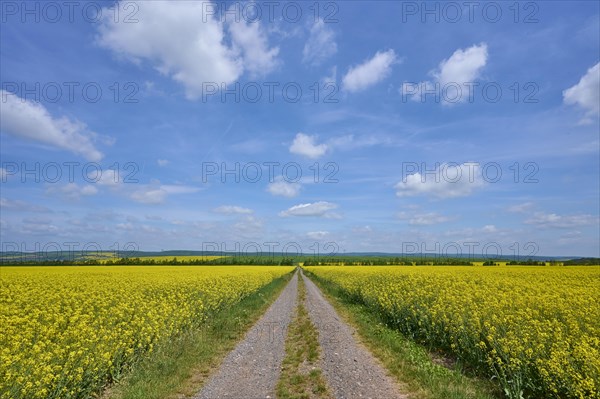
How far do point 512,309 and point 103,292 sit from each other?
15.1 meters

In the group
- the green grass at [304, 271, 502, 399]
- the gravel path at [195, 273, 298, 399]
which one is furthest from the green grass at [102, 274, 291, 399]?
the green grass at [304, 271, 502, 399]

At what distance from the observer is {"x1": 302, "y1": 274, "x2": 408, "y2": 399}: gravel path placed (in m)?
7.44

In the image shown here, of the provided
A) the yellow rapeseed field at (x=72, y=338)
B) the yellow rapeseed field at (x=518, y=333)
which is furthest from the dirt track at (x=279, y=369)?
the yellow rapeseed field at (x=518, y=333)

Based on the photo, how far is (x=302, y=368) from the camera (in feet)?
30.5

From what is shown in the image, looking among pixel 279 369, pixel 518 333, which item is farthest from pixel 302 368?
pixel 518 333

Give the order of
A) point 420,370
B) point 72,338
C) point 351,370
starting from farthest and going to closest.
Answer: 1. point 351,370
2. point 420,370
3. point 72,338

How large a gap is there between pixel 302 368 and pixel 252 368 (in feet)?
4.60

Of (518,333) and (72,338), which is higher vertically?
(72,338)

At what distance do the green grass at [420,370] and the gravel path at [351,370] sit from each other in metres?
0.36

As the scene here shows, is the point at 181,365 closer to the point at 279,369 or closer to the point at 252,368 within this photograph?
the point at 252,368

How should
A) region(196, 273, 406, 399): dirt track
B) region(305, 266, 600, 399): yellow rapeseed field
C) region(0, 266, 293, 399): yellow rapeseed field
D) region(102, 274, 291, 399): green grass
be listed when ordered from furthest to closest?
region(196, 273, 406, 399): dirt track, region(102, 274, 291, 399): green grass, region(305, 266, 600, 399): yellow rapeseed field, region(0, 266, 293, 399): yellow rapeseed field

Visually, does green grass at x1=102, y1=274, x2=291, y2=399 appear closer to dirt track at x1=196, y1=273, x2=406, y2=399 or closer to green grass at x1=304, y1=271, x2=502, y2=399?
dirt track at x1=196, y1=273, x2=406, y2=399

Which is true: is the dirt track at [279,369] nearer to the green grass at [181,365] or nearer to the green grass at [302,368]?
the green grass at [302,368]

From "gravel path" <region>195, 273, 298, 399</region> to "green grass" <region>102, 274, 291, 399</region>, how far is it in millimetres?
334
